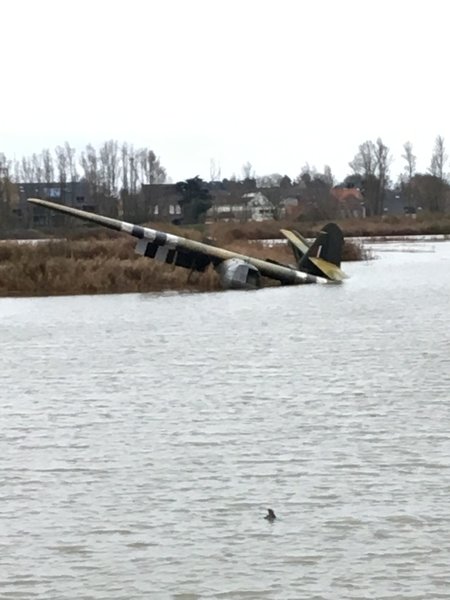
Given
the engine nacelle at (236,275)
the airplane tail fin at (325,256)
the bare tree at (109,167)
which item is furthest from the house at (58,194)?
the engine nacelle at (236,275)

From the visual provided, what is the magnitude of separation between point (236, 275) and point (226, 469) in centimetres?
2841

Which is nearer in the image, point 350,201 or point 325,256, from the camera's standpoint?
point 325,256

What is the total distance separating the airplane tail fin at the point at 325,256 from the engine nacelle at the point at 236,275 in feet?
9.97

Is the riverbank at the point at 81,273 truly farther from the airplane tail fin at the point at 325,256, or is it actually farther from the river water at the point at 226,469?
the river water at the point at 226,469

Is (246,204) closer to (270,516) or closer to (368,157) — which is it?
(368,157)

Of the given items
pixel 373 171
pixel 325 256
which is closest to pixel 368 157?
pixel 373 171

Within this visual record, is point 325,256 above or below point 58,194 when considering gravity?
below

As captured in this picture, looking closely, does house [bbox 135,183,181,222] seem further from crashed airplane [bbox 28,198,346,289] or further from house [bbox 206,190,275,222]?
crashed airplane [bbox 28,198,346,289]

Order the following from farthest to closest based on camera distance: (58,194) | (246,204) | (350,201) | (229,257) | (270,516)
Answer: (350,201), (246,204), (58,194), (229,257), (270,516)

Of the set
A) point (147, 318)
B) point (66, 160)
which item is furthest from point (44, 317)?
point (66, 160)

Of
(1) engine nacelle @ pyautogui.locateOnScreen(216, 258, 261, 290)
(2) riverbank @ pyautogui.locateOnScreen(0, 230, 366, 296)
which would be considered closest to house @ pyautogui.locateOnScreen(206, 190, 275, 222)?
(2) riverbank @ pyautogui.locateOnScreen(0, 230, 366, 296)

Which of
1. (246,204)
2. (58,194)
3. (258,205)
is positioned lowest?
(258,205)

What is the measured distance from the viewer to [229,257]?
4012 centimetres

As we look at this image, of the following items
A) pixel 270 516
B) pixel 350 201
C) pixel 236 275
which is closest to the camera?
pixel 270 516
